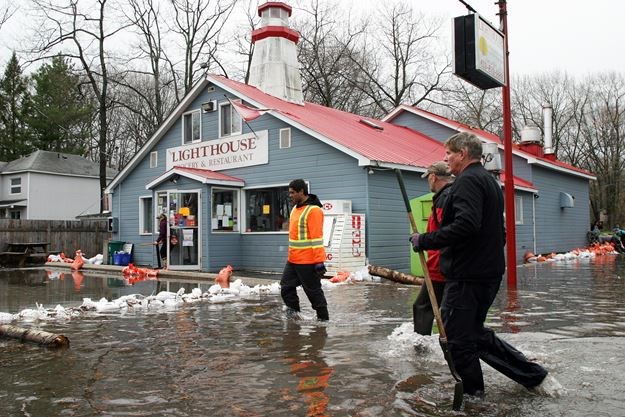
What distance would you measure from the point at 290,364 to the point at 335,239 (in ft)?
29.9

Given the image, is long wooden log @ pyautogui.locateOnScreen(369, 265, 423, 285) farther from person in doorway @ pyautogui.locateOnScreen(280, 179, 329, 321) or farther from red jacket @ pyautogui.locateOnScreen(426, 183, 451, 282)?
red jacket @ pyautogui.locateOnScreen(426, 183, 451, 282)

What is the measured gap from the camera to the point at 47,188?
37750 millimetres

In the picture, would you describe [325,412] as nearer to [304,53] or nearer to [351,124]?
[351,124]

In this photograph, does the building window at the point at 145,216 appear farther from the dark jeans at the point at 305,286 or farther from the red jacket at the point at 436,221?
the red jacket at the point at 436,221

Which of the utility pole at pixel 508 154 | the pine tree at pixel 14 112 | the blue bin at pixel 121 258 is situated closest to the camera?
the utility pole at pixel 508 154

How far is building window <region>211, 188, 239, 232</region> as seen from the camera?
17469 millimetres

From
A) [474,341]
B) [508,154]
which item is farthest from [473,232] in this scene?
[508,154]

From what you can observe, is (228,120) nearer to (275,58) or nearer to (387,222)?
(275,58)

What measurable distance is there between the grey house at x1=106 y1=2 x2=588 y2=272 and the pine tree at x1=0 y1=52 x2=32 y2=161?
2755cm

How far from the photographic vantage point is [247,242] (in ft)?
57.5

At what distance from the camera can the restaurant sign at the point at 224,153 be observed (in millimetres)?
17656

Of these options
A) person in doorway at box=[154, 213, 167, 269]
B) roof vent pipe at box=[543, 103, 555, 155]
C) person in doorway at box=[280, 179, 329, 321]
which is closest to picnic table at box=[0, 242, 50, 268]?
person in doorway at box=[154, 213, 167, 269]

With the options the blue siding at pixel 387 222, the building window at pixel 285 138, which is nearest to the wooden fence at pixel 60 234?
the building window at pixel 285 138

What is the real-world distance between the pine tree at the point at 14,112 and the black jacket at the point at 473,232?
46053 mm
